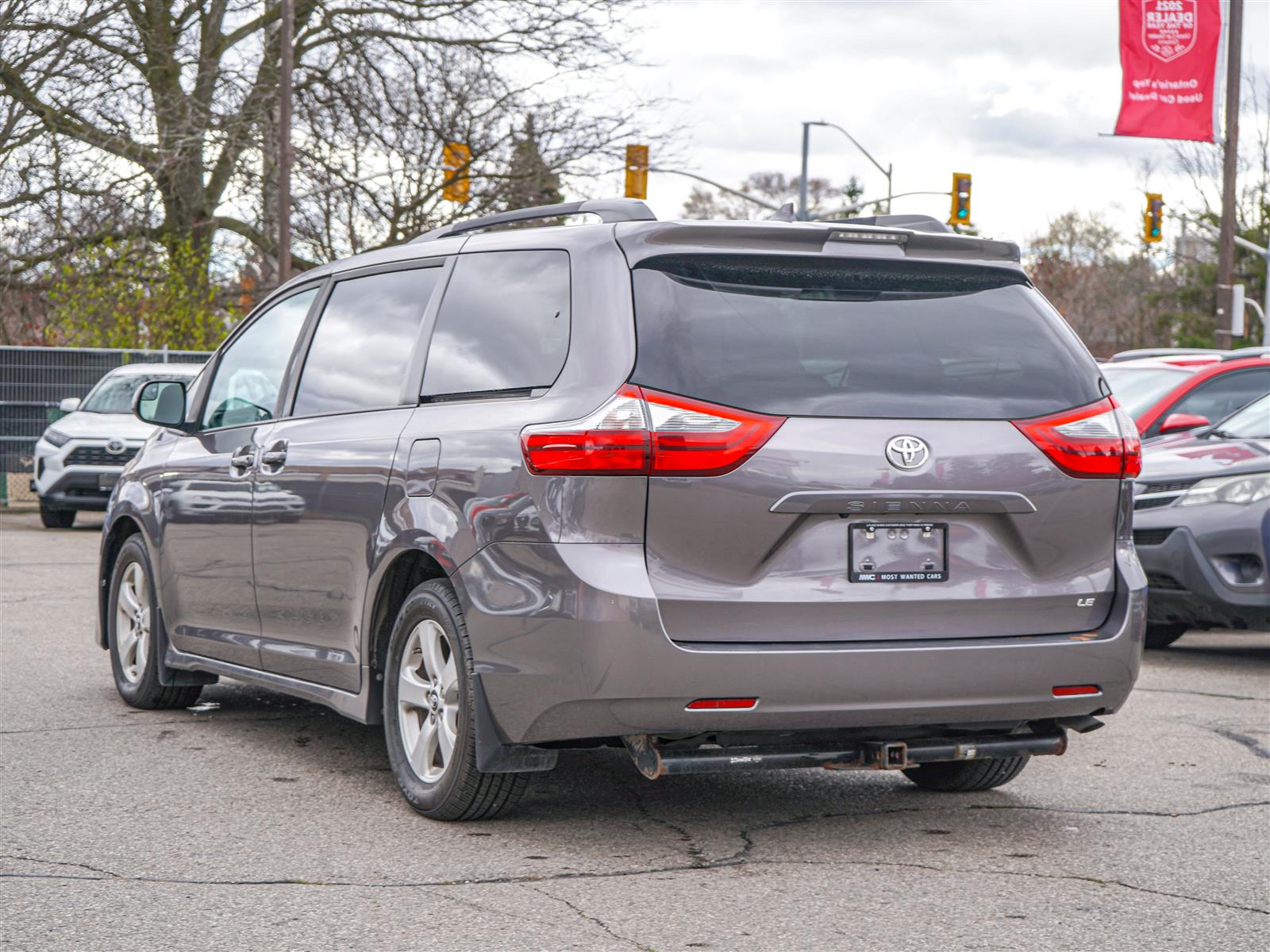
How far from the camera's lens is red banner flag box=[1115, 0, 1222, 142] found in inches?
974

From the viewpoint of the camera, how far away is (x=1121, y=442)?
514cm

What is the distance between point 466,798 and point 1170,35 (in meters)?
22.4

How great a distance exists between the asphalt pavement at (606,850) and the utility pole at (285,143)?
19.0m

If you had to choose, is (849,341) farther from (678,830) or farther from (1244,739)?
(1244,739)

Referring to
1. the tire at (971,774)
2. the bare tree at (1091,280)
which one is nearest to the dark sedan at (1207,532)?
the tire at (971,774)

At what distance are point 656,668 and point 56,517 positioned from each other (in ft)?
54.4

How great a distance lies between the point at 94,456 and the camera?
62.5 ft

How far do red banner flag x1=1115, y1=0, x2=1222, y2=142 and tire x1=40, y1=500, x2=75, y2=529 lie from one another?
1505 centimetres

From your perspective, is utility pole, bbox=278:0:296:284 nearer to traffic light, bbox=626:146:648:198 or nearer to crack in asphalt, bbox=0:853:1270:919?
traffic light, bbox=626:146:648:198

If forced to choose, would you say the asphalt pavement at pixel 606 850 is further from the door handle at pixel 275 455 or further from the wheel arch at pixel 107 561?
the door handle at pixel 275 455

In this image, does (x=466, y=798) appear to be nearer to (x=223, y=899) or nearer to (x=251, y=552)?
(x=223, y=899)

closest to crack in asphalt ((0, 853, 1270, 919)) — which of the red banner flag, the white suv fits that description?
the white suv

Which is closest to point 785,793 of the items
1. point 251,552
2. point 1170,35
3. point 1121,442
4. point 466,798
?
point 466,798

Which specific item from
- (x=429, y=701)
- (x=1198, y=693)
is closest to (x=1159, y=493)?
(x=1198, y=693)
